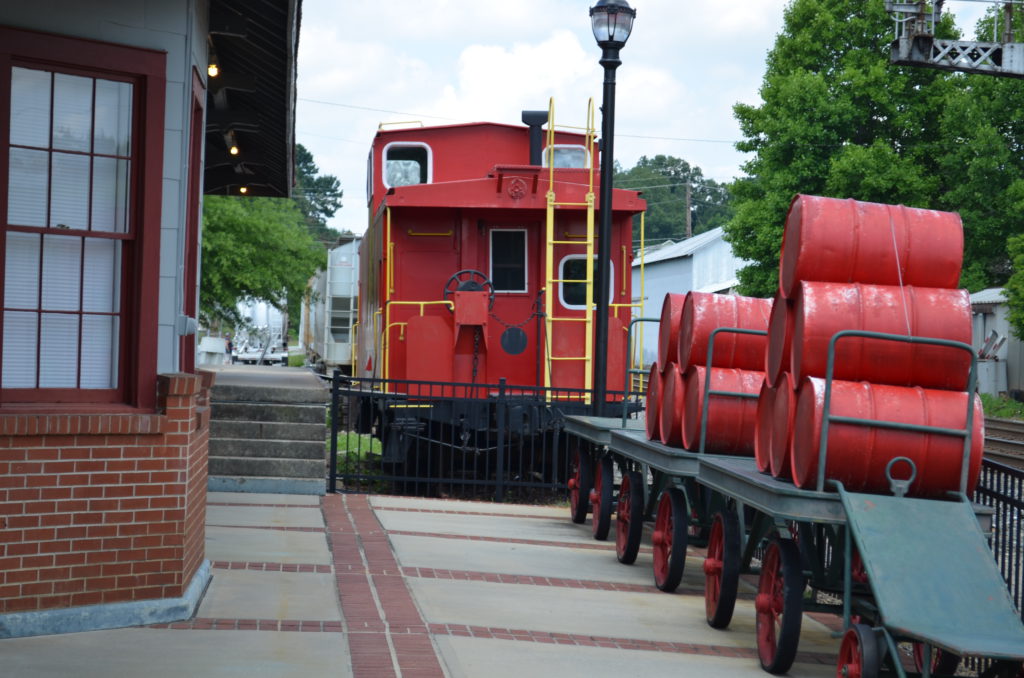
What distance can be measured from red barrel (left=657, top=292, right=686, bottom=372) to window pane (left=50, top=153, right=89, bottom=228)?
4.42 meters

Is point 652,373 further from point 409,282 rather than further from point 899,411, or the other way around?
point 409,282

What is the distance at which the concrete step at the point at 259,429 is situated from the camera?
508 inches

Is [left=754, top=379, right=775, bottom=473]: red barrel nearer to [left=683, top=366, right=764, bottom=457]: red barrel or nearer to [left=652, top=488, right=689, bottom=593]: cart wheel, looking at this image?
[left=683, top=366, right=764, bottom=457]: red barrel

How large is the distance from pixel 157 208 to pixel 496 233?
28.6ft

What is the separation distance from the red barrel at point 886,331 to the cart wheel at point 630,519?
142 inches

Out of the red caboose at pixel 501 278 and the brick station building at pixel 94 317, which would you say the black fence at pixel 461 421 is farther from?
the brick station building at pixel 94 317

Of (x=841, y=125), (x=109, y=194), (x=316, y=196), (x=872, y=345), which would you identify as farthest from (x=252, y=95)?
(x=316, y=196)

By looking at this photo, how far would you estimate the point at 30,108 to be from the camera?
256 inches

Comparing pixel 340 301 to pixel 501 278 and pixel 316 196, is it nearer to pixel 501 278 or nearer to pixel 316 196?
pixel 501 278

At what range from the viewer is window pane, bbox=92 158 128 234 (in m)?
6.77

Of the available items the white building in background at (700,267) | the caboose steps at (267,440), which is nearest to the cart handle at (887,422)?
the caboose steps at (267,440)

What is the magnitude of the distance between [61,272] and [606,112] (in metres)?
6.43

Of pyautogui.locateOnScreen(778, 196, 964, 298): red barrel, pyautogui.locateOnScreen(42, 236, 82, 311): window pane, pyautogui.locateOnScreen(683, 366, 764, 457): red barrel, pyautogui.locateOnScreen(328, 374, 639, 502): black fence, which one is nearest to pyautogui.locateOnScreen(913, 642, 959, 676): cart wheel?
pyautogui.locateOnScreen(778, 196, 964, 298): red barrel

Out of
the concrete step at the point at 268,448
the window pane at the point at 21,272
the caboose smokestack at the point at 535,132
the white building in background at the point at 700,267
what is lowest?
the concrete step at the point at 268,448
